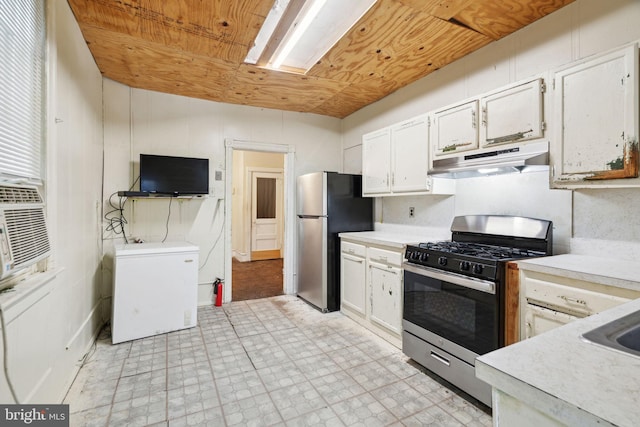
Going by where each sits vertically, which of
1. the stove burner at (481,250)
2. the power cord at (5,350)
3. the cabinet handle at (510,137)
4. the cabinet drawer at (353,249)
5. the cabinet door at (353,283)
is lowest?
the cabinet door at (353,283)

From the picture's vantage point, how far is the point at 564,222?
6.82ft

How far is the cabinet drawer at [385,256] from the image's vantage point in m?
2.66

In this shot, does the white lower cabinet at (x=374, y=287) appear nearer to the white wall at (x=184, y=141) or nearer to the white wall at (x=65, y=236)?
the white wall at (x=184, y=141)

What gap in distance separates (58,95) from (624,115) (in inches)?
130

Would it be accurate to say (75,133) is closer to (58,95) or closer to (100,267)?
(58,95)

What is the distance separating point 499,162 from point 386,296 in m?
1.48

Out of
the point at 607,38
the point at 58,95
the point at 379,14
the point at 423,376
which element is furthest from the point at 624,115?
the point at 58,95

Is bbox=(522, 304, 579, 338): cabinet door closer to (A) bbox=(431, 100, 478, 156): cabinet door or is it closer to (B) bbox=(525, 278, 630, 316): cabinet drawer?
(B) bbox=(525, 278, 630, 316): cabinet drawer

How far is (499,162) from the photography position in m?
2.08

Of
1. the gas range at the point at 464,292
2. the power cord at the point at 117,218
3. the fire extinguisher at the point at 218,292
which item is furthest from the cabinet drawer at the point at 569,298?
the power cord at the point at 117,218

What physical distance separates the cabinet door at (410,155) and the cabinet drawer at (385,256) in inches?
26.5

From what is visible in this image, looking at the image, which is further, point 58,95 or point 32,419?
point 58,95

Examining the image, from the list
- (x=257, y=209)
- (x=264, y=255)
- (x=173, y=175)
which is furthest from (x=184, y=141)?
(x=264, y=255)

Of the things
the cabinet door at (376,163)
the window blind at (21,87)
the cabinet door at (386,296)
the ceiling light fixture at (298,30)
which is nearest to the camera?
the window blind at (21,87)
